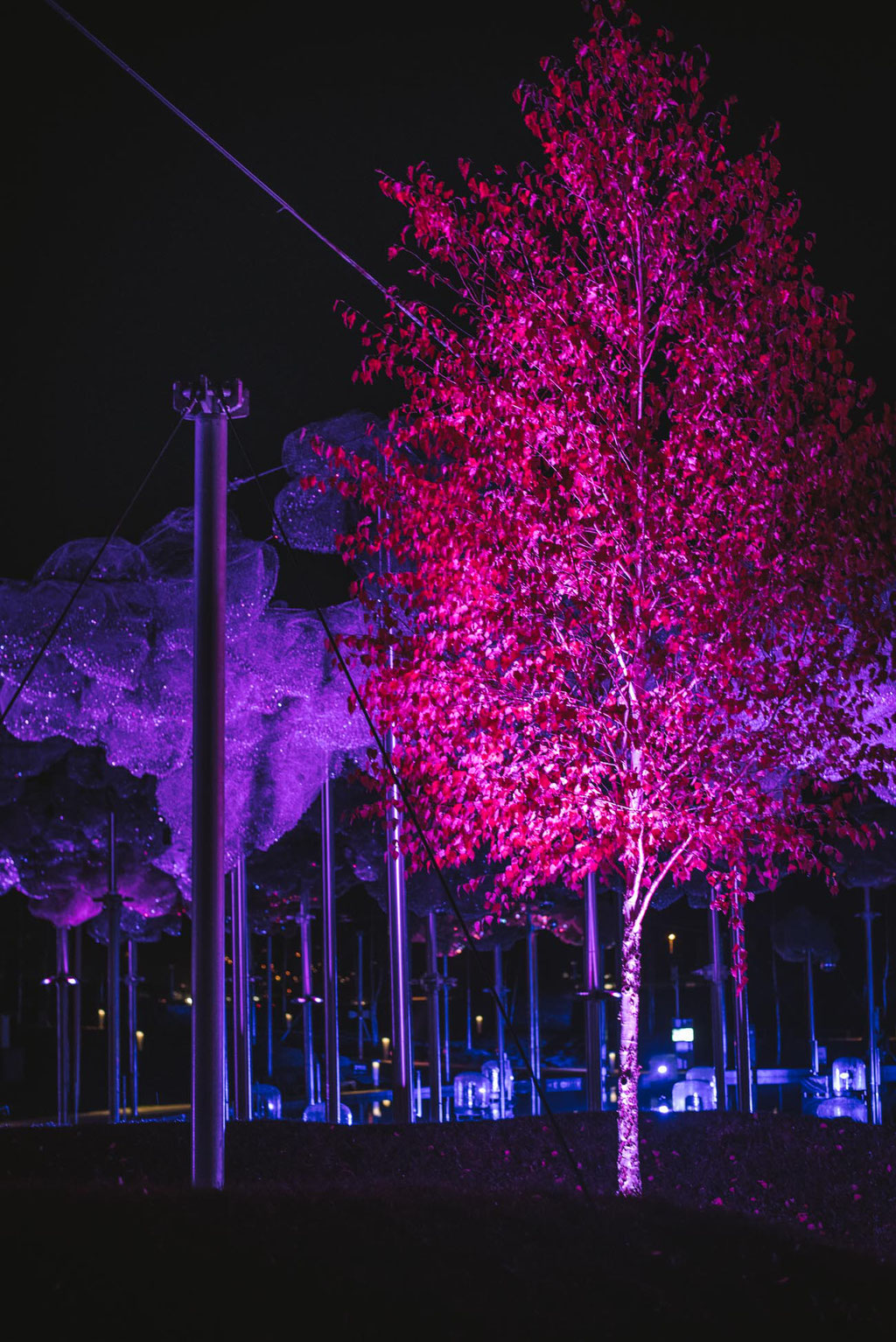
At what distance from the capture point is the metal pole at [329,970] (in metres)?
17.5

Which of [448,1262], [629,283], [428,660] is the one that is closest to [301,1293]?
[448,1262]

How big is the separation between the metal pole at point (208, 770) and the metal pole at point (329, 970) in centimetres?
744

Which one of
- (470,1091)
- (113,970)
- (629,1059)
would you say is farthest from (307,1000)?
(629,1059)

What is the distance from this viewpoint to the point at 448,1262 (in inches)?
285

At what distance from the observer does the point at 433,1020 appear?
71.3 ft

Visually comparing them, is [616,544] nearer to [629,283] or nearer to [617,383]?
[617,383]

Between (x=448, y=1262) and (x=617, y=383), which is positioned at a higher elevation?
(x=617, y=383)

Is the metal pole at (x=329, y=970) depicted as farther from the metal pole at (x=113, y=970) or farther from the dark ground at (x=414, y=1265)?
the dark ground at (x=414, y=1265)

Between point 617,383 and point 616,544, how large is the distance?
1574 millimetres

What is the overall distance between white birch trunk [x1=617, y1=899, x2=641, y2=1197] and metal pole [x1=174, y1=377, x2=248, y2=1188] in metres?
3.42

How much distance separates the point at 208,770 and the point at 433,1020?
41.2 ft

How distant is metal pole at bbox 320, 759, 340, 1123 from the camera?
57.3ft

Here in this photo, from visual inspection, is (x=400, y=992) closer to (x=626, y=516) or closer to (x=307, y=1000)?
(x=626, y=516)

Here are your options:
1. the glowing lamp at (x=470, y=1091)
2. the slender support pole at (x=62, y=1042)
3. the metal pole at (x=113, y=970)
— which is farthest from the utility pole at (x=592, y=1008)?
the slender support pole at (x=62, y=1042)
